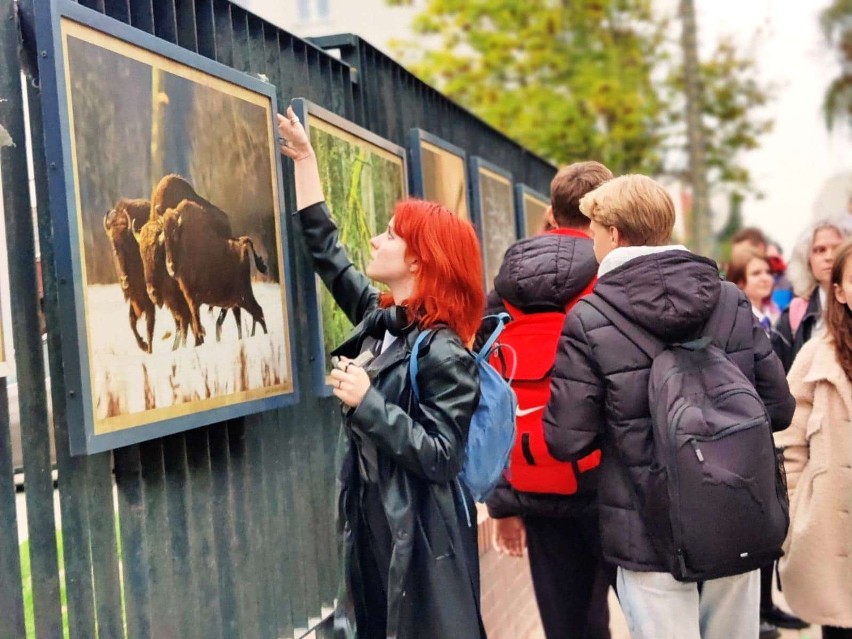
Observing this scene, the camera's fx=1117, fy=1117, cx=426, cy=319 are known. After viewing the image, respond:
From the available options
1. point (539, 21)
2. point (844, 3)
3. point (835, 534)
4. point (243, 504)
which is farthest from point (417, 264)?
point (844, 3)

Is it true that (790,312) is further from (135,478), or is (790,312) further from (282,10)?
(282,10)

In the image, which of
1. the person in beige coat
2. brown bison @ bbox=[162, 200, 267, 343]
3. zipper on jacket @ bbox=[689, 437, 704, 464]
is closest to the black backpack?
zipper on jacket @ bbox=[689, 437, 704, 464]

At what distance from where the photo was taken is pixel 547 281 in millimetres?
3848

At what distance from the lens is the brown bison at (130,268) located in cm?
260

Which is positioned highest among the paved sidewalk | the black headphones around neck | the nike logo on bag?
the black headphones around neck

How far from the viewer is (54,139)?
2418 millimetres

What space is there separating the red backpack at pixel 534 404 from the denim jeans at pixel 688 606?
0.51 meters

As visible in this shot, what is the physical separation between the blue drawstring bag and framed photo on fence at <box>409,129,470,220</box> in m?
2.23

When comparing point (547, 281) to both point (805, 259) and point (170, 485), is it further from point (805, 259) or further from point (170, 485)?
point (805, 259)

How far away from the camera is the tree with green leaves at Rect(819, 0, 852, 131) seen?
35.2m

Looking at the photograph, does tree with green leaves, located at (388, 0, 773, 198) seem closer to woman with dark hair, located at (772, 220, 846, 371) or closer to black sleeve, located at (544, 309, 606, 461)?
woman with dark hair, located at (772, 220, 846, 371)

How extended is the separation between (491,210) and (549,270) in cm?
333

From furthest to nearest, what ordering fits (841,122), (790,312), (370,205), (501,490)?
(841,122) → (790,312) → (370,205) → (501,490)

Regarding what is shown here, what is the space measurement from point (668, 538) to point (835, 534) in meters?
1.24
